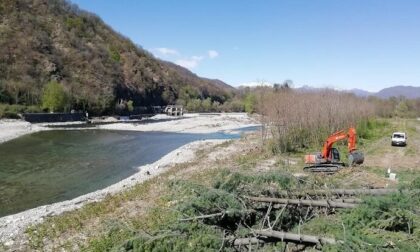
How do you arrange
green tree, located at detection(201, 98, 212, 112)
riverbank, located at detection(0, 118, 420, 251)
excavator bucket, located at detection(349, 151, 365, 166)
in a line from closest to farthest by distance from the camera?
riverbank, located at detection(0, 118, 420, 251), excavator bucket, located at detection(349, 151, 365, 166), green tree, located at detection(201, 98, 212, 112)

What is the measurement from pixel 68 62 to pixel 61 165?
90.0 meters

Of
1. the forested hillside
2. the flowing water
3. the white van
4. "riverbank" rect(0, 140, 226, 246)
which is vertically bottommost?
the flowing water

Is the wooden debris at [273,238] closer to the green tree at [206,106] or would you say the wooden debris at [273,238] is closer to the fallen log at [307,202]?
the fallen log at [307,202]

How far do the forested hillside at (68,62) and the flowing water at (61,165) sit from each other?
151 feet

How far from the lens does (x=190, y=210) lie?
998 cm

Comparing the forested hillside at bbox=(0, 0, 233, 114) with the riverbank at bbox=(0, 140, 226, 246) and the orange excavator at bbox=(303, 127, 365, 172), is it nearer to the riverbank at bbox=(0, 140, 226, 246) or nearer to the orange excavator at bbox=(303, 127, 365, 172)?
the riverbank at bbox=(0, 140, 226, 246)

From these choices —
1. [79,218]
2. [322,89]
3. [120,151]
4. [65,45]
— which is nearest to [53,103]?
[65,45]

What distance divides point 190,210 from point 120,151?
34.0 metres

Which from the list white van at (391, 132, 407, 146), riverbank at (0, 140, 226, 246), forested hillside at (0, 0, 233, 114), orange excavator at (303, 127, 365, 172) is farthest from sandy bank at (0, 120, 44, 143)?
white van at (391, 132, 407, 146)

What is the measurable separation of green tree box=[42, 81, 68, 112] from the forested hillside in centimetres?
171

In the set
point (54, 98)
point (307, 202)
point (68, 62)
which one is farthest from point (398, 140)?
point (68, 62)

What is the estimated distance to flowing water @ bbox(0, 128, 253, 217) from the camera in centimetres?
2242

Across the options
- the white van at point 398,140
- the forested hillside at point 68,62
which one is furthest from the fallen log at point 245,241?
the forested hillside at point 68,62

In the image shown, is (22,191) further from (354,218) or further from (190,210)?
(354,218)
